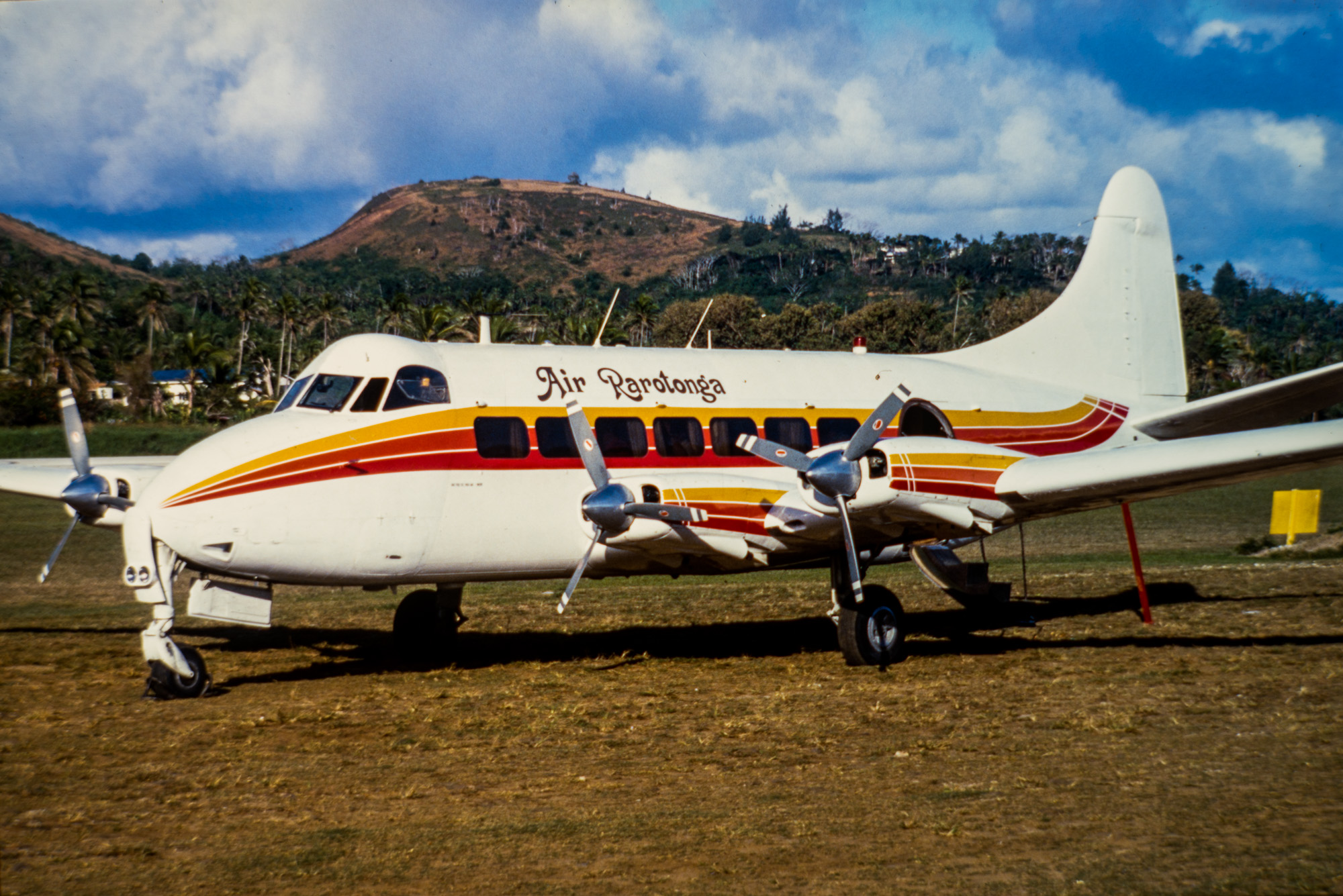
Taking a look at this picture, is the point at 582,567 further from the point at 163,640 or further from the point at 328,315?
the point at 328,315

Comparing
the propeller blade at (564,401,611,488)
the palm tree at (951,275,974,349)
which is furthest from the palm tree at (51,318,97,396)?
the propeller blade at (564,401,611,488)

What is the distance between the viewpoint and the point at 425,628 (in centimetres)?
1357

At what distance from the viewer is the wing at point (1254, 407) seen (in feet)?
41.2

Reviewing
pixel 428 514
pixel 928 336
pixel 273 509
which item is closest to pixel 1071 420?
pixel 428 514

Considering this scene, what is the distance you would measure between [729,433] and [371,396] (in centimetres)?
417

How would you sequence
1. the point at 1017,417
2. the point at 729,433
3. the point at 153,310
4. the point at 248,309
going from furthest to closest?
the point at 153,310
the point at 248,309
the point at 1017,417
the point at 729,433

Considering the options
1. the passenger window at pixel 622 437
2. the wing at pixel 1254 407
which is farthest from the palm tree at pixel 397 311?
the passenger window at pixel 622 437

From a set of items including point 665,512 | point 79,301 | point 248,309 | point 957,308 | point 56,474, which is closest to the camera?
point 665,512

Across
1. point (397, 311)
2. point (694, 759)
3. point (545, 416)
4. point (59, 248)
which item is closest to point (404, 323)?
point (397, 311)

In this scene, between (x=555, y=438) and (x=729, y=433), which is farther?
(x=729, y=433)

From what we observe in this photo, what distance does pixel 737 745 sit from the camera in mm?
9141

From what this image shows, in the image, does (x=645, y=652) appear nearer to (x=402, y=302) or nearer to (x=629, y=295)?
(x=402, y=302)

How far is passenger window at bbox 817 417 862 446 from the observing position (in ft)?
45.0

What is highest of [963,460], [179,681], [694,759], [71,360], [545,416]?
[71,360]
